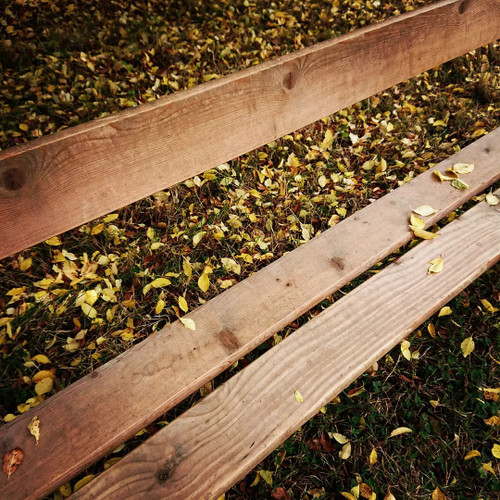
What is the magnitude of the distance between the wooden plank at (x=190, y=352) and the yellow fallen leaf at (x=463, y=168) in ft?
0.53

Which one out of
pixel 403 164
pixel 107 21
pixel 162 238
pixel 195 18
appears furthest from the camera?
pixel 195 18

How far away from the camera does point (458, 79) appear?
3289mm

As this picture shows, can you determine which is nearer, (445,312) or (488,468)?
(488,468)

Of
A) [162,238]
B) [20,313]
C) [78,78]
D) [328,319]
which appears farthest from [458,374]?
[78,78]

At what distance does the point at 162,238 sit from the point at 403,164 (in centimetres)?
175

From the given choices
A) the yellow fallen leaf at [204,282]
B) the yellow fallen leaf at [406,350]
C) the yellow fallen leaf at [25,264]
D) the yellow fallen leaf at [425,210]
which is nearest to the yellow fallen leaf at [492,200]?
the yellow fallen leaf at [425,210]

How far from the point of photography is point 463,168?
1788mm

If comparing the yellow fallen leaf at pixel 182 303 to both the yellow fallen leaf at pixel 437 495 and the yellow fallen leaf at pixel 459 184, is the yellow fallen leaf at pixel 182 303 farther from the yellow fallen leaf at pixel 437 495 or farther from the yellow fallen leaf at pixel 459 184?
the yellow fallen leaf at pixel 459 184

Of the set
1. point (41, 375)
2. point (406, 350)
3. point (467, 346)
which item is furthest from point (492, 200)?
point (41, 375)

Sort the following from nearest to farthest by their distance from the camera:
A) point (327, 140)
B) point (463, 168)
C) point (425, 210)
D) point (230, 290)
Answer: point (230, 290), point (425, 210), point (463, 168), point (327, 140)

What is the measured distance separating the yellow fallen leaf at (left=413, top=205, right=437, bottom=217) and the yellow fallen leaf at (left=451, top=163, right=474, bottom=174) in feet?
1.10

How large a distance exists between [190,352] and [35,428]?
0.48 metres

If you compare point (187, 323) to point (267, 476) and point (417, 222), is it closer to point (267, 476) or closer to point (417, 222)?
point (267, 476)

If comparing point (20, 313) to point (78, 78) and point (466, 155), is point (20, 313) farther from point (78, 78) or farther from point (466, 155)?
point (466, 155)
